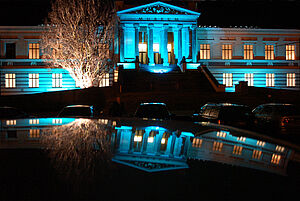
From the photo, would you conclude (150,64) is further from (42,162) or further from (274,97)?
(42,162)

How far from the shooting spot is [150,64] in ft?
150

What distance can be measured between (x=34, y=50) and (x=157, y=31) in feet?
63.6

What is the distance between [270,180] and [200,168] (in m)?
0.55

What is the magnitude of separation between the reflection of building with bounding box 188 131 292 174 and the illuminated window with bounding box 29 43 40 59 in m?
48.1

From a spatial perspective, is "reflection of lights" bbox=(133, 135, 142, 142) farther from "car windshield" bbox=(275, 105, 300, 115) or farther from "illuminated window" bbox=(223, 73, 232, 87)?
"illuminated window" bbox=(223, 73, 232, 87)

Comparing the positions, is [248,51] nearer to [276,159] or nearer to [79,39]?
[79,39]

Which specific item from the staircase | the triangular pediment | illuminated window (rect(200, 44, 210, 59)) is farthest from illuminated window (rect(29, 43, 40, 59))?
illuminated window (rect(200, 44, 210, 59))

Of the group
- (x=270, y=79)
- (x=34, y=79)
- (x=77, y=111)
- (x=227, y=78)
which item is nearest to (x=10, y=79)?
(x=34, y=79)

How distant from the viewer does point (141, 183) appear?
2.25 meters

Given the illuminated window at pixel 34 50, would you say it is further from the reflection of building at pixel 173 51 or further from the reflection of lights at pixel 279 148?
the reflection of lights at pixel 279 148

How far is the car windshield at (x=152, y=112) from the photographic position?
49.4 ft

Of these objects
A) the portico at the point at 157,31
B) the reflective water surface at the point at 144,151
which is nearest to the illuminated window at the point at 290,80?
the portico at the point at 157,31

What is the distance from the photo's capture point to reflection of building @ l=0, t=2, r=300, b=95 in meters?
45.1

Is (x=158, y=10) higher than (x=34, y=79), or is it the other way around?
(x=158, y=10)
